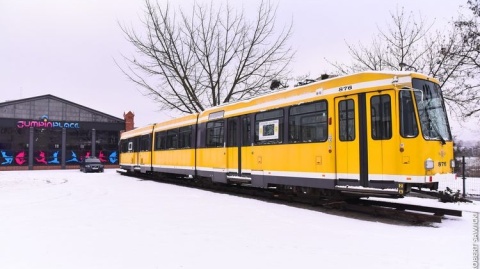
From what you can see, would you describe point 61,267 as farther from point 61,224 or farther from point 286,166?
point 286,166

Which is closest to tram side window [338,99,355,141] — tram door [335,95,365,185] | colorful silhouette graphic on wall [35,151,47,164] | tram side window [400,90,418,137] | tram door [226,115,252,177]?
tram door [335,95,365,185]

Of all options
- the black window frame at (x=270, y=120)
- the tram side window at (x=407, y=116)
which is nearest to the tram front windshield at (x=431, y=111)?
→ the tram side window at (x=407, y=116)

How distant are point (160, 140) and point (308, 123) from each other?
13.1 metres

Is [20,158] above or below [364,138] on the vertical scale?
below

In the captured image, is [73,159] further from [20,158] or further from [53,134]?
[20,158]

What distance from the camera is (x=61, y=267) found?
5.41 meters

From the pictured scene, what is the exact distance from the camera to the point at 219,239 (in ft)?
23.3

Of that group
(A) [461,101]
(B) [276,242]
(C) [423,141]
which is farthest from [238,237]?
(A) [461,101]

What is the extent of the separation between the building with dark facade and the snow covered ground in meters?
37.7

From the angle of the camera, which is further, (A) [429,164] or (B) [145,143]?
(B) [145,143]

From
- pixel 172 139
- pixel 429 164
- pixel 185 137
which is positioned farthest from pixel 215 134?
pixel 429 164

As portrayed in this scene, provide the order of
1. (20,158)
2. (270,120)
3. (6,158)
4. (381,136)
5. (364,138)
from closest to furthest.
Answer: (381,136), (364,138), (270,120), (6,158), (20,158)

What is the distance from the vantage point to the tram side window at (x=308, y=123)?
417 inches

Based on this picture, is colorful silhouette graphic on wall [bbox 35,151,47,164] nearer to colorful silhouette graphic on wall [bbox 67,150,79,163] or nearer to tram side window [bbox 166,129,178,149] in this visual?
colorful silhouette graphic on wall [bbox 67,150,79,163]
